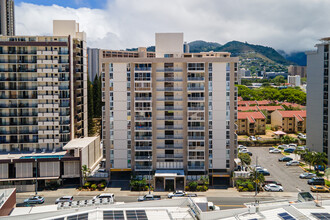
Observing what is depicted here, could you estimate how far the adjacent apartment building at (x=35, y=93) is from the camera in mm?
63344

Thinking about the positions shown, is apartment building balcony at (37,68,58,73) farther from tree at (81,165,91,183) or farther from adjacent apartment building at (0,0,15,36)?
adjacent apartment building at (0,0,15,36)

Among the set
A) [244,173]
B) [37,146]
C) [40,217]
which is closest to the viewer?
[40,217]

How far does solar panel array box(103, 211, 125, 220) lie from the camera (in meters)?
29.4

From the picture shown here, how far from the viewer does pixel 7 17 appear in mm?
173000

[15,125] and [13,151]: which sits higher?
[15,125]

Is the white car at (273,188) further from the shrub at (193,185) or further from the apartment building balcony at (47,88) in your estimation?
the apartment building balcony at (47,88)

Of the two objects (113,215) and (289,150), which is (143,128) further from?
(289,150)

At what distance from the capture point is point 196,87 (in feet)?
202

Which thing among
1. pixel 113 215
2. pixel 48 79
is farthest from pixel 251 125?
pixel 113 215

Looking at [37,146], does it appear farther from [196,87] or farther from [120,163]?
[196,87]

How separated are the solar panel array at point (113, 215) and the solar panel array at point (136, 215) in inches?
23.9

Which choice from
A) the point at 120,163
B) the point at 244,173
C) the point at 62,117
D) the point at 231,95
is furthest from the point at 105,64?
the point at 244,173

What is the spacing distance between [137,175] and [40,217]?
104ft

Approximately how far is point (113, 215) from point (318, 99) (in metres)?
59.7
